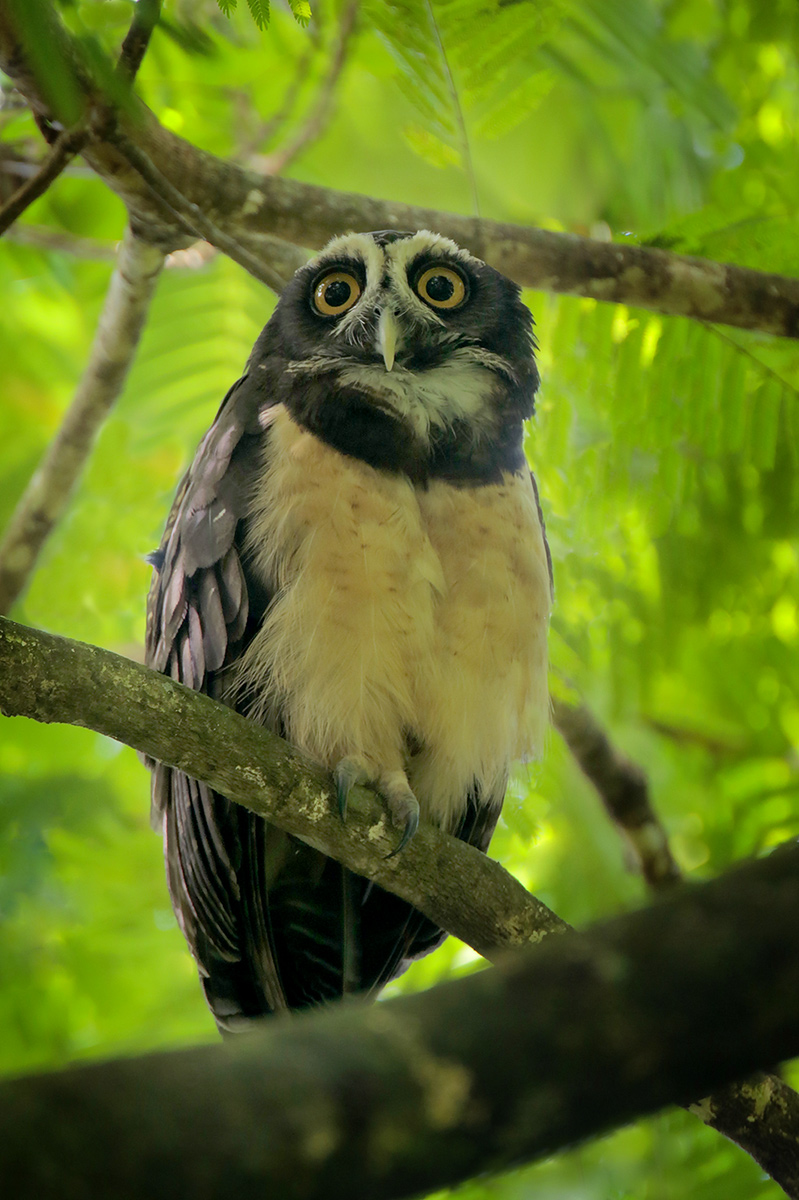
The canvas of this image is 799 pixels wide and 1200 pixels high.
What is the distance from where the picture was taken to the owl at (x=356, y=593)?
11.1 ft

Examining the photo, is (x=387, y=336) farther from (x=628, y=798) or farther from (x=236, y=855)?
(x=628, y=798)

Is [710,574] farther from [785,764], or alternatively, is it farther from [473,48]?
[473,48]

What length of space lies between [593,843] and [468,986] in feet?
14.9

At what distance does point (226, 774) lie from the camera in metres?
2.75

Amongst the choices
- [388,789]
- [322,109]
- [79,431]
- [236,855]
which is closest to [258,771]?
[388,789]

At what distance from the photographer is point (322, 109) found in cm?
502

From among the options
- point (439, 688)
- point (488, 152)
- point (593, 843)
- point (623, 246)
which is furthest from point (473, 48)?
point (593, 843)

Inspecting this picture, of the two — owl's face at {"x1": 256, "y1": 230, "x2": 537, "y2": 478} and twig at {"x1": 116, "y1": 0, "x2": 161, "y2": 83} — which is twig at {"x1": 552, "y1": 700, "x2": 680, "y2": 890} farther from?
twig at {"x1": 116, "y1": 0, "x2": 161, "y2": 83}

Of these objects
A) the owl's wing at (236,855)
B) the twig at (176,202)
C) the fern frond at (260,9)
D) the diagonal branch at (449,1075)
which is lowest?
the owl's wing at (236,855)

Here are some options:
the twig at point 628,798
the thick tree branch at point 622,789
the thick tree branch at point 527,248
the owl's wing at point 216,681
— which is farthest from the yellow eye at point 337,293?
the twig at point 628,798

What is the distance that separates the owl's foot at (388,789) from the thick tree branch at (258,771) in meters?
0.03

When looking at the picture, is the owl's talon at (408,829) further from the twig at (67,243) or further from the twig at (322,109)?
the twig at (67,243)

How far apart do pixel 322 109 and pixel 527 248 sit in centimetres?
161

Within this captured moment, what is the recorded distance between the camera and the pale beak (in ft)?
11.7
